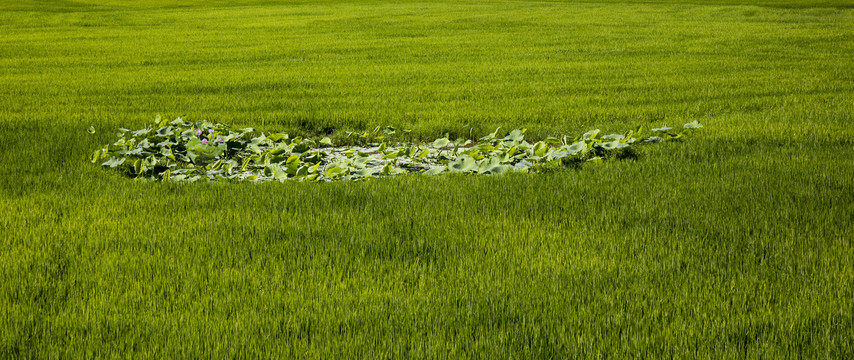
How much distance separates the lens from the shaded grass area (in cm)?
269

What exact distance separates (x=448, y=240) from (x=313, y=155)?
278 cm

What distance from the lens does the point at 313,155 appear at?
6.19 meters

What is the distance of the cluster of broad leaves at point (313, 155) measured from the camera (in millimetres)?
5512

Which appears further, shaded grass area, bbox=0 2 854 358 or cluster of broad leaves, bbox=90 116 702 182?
cluster of broad leaves, bbox=90 116 702 182

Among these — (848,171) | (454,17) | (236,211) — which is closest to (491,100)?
(848,171)

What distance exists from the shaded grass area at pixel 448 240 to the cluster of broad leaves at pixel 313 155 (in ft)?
1.02

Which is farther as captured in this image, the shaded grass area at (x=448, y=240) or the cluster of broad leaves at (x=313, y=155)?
the cluster of broad leaves at (x=313, y=155)

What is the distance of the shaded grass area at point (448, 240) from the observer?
2686 mm

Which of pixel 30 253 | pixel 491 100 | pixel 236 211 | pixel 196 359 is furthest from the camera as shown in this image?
pixel 491 100

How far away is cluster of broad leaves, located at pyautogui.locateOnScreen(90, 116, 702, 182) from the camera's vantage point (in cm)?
551

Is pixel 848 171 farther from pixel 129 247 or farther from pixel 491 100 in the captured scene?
pixel 129 247

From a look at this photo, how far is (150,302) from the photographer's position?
2.96 metres

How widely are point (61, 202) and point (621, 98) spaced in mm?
7141

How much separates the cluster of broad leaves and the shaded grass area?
1.02 ft
